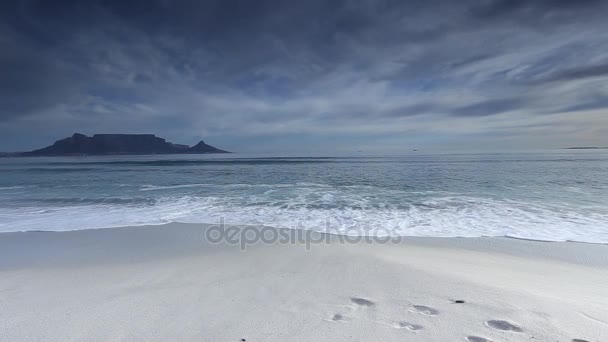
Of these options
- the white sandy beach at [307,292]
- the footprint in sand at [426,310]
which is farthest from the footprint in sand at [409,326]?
the footprint in sand at [426,310]

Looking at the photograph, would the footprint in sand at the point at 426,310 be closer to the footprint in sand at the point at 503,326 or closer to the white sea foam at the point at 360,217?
the footprint in sand at the point at 503,326

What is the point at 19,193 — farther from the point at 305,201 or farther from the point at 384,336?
the point at 384,336

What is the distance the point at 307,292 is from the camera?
3670mm

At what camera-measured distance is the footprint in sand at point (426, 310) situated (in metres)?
3.05

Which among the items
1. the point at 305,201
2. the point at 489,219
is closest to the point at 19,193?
the point at 305,201

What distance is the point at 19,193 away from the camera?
13.9 m

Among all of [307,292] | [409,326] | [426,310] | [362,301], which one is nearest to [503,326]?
[426,310]

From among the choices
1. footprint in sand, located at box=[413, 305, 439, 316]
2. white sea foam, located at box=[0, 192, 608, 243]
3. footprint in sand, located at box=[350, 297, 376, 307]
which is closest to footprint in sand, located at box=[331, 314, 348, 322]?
footprint in sand, located at box=[350, 297, 376, 307]

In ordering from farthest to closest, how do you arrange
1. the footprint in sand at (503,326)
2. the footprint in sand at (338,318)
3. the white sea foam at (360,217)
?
the white sea foam at (360,217), the footprint in sand at (338,318), the footprint in sand at (503,326)

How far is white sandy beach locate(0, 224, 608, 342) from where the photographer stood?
282cm

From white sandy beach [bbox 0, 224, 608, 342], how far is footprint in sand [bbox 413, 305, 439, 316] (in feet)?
0.04

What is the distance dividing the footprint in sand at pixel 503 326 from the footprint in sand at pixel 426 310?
471mm

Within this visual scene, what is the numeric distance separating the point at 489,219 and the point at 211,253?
7.15 m

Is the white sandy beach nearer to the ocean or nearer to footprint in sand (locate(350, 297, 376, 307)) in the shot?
footprint in sand (locate(350, 297, 376, 307))
